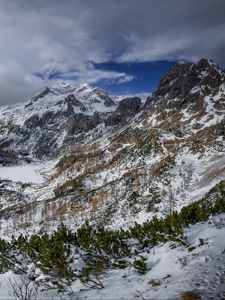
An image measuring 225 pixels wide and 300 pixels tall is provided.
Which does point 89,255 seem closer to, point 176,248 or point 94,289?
point 94,289

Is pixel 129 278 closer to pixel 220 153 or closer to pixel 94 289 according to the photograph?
pixel 94 289

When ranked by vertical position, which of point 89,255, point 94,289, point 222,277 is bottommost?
point 222,277

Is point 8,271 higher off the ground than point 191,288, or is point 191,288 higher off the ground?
point 8,271

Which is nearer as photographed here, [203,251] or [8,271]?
[203,251]

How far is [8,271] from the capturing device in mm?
28750

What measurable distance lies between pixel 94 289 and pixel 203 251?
939 centimetres

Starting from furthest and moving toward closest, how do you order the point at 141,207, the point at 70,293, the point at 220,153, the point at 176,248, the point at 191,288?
1. the point at 220,153
2. the point at 141,207
3. the point at 176,248
4. the point at 70,293
5. the point at 191,288

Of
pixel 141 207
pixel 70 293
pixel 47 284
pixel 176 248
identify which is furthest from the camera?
pixel 141 207

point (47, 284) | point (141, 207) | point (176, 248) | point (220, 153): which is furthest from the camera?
point (220, 153)

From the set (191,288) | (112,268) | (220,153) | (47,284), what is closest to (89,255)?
(112,268)

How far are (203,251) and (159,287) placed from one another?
245 inches

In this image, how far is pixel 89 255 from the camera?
29.5 metres

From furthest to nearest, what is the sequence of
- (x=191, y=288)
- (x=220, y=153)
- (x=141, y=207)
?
(x=220, y=153)
(x=141, y=207)
(x=191, y=288)

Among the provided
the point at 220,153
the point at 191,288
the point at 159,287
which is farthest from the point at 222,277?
the point at 220,153
